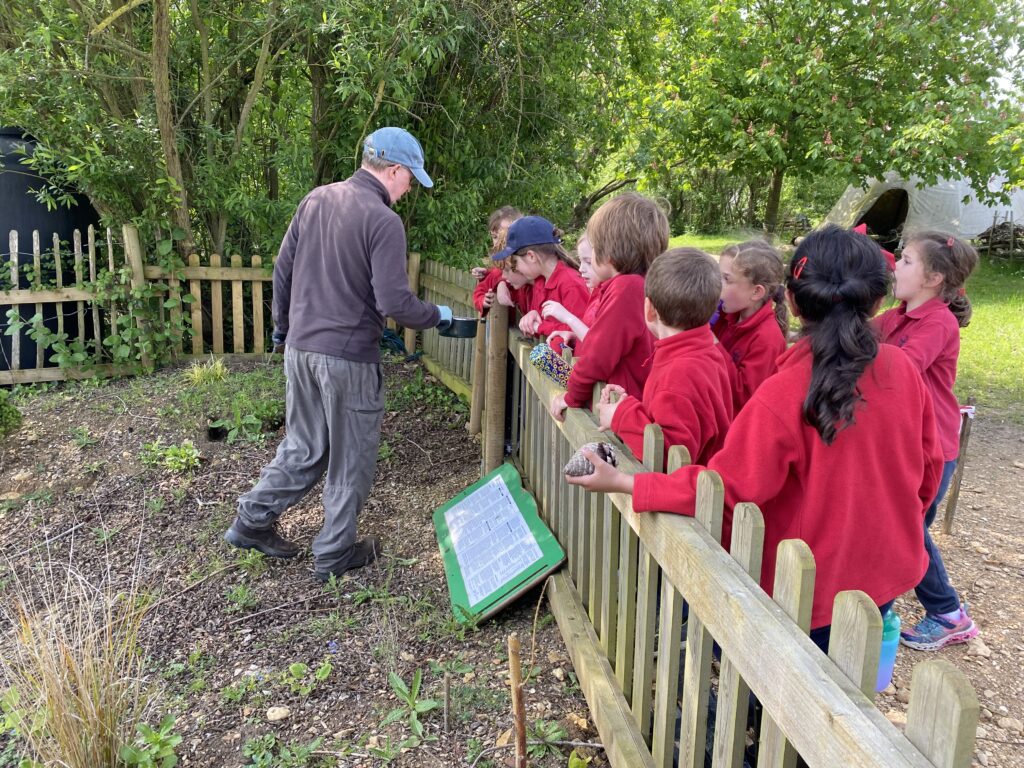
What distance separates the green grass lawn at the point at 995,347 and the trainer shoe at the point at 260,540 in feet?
9.24

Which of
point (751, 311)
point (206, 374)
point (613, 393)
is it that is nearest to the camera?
point (613, 393)

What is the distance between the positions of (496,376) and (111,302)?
4.25 meters

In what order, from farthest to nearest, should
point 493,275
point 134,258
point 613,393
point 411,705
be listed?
point 134,258 < point 493,275 < point 411,705 < point 613,393

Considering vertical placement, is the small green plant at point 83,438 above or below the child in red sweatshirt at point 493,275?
below

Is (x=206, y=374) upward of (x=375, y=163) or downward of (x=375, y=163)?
downward

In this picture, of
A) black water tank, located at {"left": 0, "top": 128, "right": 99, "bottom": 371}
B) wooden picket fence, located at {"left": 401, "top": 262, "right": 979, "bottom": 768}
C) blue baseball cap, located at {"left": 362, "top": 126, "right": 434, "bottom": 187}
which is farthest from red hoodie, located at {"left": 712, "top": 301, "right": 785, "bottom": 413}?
black water tank, located at {"left": 0, "top": 128, "right": 99, "bottom": 371}

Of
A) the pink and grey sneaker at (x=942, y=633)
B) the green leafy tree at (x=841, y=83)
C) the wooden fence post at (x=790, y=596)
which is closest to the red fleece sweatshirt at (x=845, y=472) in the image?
the wooden fence post at (x=790, y=596)

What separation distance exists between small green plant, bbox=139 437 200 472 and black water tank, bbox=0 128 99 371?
257cm

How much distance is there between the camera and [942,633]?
3.40 m

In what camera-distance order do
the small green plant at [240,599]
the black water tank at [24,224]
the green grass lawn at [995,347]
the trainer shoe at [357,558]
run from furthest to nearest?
1. the green grass lawn at [995,347]
2. the black water tank at [24,224]
3. the trainer shoe at [357,558]
4. the small green plant at [240,599]

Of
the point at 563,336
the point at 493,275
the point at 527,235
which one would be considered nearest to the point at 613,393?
the point at 563,336

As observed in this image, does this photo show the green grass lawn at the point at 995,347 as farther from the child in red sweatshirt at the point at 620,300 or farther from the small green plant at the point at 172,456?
the small green plant at the point at 172,456

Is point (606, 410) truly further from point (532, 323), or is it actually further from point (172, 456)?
point (172, 456)

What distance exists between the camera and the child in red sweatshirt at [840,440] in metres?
1.84
